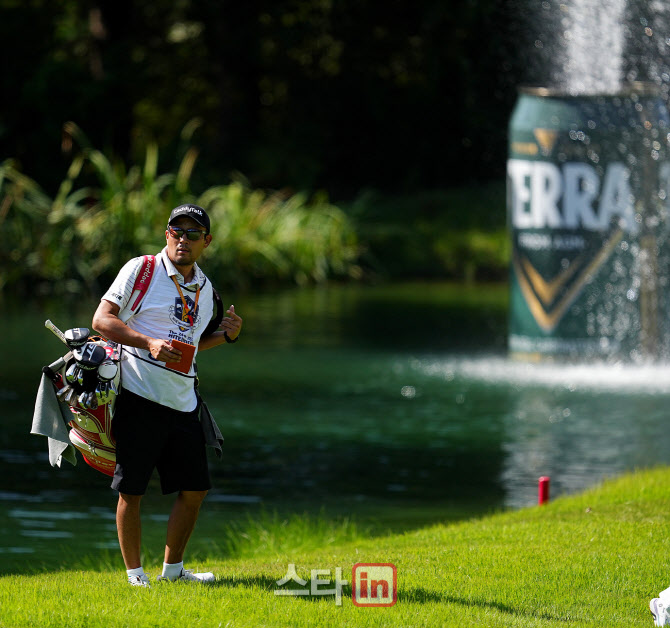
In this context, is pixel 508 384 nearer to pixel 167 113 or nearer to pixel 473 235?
pixel 473 235

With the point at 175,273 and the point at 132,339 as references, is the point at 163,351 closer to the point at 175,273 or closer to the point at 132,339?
the point at 132,339

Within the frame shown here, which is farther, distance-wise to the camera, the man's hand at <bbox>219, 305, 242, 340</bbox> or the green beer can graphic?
the green beer can graphic

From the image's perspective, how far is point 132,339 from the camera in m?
5.35

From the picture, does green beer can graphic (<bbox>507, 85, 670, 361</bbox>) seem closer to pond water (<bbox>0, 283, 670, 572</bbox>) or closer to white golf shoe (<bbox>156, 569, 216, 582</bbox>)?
pond water (<bbox>0, 283, 670, 572</bbox>)

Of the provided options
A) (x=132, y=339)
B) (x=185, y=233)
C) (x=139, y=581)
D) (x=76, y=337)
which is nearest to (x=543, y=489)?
(x=139, y=581)

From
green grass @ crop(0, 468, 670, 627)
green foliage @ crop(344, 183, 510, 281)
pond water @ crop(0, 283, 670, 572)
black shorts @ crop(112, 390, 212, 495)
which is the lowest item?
green foliage @ crop(344, 183, 510, 281)

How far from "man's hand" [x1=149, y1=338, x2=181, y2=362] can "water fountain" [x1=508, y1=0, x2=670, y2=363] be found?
344 inches

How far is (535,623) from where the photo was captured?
5082mm

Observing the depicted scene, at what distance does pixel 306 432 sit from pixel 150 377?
569 cm

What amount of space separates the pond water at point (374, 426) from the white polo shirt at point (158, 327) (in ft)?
7.58

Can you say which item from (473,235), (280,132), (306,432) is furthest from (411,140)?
(306,432)

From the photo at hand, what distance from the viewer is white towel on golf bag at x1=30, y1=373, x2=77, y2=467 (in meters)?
5.50

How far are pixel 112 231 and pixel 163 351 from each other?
17675mm

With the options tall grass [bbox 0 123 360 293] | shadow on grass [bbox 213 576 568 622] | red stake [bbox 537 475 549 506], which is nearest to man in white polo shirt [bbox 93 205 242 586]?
shadow on grass [bbox 213 576 568 622]
